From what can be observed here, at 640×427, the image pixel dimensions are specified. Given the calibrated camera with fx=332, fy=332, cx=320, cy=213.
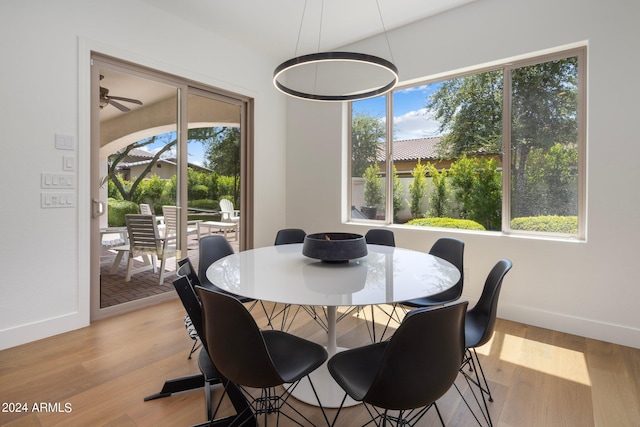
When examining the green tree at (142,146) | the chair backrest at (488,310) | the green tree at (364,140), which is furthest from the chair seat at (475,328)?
the green tree at (142,146)

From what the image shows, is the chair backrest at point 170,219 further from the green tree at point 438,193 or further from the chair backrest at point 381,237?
the green tree at point 438,193

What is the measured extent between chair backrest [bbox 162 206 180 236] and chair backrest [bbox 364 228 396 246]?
2.14 metres

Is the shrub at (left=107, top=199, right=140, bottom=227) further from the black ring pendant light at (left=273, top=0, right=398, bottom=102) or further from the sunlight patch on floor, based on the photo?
the sunlight patch on floor

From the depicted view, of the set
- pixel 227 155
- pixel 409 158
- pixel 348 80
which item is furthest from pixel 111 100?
pixel 409 158

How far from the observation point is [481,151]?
3428mm

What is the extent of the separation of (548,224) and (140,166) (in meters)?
4.00

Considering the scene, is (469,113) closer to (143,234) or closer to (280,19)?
(280,19)

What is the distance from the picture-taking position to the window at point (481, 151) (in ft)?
9.80

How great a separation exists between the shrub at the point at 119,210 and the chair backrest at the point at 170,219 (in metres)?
0.30

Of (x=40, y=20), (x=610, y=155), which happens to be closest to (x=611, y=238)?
(x=610, y=155)

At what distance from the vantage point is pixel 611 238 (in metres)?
2.67

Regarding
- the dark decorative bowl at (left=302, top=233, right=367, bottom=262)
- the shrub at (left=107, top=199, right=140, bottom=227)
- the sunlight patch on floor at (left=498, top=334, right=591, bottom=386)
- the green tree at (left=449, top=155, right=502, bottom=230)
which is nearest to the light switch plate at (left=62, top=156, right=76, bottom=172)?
the shrub at (left=107, top=199, right=140, bottom=227)

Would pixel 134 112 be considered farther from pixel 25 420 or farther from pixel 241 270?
pixel 25 420

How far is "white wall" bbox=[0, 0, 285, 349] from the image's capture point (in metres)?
2.51
